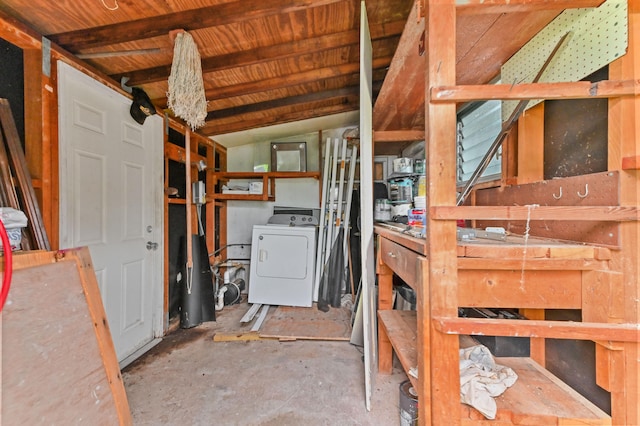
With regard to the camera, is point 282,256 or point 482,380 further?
point 282,256

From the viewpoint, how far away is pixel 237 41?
169cm

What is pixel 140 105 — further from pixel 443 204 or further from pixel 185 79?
pixel 443 204

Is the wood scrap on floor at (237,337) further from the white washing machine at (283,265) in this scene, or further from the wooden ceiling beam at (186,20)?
the wooden ceiling beam at (186,20)

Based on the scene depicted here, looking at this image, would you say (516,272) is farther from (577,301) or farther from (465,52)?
(465,52)

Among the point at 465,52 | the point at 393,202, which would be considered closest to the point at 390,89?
the point at 465,52

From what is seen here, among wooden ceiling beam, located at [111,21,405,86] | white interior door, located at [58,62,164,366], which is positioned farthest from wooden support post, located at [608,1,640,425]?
white interior door, located at [58,62,164,366]

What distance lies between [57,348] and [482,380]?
5.23 feet

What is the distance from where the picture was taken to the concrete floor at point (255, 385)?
4.60 feet

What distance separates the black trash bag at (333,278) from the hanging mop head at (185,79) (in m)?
1.93

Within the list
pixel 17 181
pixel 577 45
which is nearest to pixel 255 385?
pixel 17 181

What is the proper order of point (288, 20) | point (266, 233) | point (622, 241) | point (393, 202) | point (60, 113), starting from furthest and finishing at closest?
point (266, 233), point (393, 202), point (288, 20), point (60, 113), point (622, 241)

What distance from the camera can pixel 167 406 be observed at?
148cm

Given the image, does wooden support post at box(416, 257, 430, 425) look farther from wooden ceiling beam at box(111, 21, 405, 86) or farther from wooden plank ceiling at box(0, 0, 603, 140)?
wooden ceiling beam at box(111, 21, 405, 86)

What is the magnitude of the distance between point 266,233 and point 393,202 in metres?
1.41
